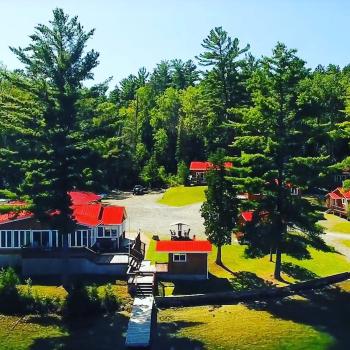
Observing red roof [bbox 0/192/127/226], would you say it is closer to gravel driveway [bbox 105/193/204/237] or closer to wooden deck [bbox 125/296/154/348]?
gravel driveway [bbox 105/193/204/237]

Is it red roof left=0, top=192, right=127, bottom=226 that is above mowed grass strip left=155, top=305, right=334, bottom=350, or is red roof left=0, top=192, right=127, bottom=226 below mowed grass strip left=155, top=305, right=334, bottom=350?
above

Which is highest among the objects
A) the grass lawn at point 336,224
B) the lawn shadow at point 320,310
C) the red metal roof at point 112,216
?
the red metal roof at point 112,216

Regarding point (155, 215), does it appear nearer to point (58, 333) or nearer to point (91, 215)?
point (91, 215)

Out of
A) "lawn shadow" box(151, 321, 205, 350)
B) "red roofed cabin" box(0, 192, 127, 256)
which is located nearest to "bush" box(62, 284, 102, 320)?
"lawn shadow" box(151, 321, 205, 350)

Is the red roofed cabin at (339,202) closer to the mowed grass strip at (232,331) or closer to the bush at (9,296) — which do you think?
the mowed grass strip at (232,331)

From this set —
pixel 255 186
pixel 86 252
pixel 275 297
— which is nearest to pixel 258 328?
pixel 275 297

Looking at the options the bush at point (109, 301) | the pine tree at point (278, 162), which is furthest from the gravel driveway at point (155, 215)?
the bush at point (109, 301)

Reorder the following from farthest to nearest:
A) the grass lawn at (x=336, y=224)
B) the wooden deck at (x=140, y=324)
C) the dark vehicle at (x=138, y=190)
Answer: the dark vehicle at (x=138, y=190) < the grass lawn at (x=336, y=224) < the wooden deck at (x=140, y=324)
